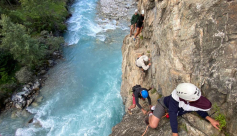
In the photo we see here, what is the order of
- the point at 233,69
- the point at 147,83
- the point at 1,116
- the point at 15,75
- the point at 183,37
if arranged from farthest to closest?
1. the point at 15,75
2. the point at 1,116
3. the point at 147,83
4. the point at 183,37
5. the point at 233,69

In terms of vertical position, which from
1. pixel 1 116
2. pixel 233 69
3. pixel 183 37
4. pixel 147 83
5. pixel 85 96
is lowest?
pixel 1 116

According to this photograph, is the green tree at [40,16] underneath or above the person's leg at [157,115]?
above

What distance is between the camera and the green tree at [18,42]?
1493 cm

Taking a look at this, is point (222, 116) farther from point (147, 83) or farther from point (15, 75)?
point (15, 75)

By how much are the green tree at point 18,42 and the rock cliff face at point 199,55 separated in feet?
48.4

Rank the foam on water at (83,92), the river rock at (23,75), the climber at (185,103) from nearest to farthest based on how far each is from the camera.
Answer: the climber at (185,103)
the foam on water at (83,92)
the river rock at (23,75)

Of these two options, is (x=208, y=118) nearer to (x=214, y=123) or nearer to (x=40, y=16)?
(x=214, y=123)

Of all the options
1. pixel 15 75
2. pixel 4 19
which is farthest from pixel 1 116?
pixel 4 19

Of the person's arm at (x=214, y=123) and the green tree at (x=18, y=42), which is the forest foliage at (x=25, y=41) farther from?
the person's arm at (x=214, y=123)

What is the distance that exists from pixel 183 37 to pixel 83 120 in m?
11.5

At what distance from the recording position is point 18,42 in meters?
15.7

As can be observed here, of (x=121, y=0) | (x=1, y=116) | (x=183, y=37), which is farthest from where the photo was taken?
(x=121, y=0)

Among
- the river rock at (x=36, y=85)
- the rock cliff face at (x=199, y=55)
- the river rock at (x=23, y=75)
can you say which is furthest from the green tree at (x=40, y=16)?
the rock cliff face at (x=199, y=55)

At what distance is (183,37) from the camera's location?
5684mm
